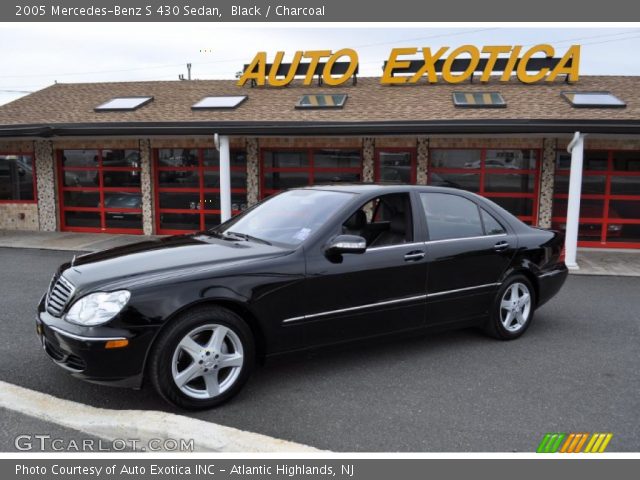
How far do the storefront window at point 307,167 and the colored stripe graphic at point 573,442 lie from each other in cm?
1006

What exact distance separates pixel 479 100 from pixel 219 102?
6349 mm

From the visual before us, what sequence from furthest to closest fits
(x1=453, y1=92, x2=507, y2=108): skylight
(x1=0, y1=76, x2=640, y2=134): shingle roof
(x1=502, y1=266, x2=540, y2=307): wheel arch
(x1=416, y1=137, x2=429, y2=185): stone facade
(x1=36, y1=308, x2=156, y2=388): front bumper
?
1. (x1=416, y1=137, x2=429, y2=185): stone facade
2. (x1=453, y1=92, x2=507, y2=108): skylight
3. (x1=0, y1=76, x2=640, y2=134): shingle roof
4. (x1=502, y1=266, x2=540, y2=307): wheel arch
5. (x1=36, y1=308, x2=156, y2=388): front bumper

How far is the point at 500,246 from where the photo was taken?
5.32 metres

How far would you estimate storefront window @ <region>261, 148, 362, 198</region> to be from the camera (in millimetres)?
13258

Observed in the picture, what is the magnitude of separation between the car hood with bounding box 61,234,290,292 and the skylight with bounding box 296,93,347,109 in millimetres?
9225

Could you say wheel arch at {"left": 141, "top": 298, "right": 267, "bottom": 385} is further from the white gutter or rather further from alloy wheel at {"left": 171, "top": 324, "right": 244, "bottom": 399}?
the white gutter

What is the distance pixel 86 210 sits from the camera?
14.4 meters

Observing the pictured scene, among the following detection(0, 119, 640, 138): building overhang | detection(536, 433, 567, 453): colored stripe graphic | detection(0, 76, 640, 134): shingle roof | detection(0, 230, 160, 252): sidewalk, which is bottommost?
detection(0, 230, 160, 252): sidewalk

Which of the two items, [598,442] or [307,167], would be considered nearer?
[598,442]

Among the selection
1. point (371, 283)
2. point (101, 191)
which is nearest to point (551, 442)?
point (371, 283)

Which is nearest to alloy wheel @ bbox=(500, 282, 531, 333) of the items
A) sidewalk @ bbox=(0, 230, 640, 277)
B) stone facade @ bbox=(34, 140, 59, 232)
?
sidewalk @ bbox=(0, 230, 640, 277)

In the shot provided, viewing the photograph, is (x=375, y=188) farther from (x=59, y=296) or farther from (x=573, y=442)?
(x=59, y=296)

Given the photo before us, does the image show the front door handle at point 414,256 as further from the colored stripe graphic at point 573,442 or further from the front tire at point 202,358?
the colored stripe graphic at point 573,442

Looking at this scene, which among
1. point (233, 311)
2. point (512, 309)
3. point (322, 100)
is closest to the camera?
point (233, 311)
